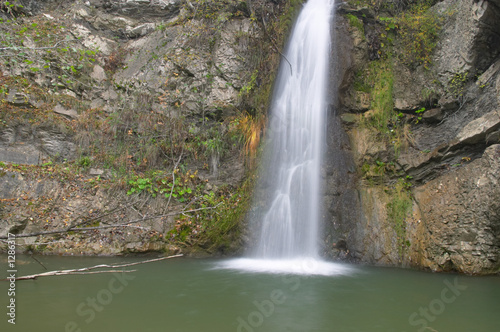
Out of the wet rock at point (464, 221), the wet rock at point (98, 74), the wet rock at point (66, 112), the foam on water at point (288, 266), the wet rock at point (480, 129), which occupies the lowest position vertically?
the foam on water at point (288, 266)

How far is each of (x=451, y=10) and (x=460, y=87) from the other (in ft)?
7.59

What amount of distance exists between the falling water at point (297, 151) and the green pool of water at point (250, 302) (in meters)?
1.18

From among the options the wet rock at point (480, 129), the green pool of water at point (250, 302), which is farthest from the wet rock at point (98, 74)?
the wet rock at point (480, 129)

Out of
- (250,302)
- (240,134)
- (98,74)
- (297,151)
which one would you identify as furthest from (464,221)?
(98,74)

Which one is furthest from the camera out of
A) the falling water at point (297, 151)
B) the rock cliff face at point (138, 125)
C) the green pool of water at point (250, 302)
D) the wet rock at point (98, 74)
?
the wet rock at point (98, 74)

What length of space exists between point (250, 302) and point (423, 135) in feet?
20.0

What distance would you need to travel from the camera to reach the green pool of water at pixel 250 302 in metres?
3.26

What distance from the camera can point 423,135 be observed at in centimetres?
767

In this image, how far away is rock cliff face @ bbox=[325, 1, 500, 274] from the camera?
6039mm

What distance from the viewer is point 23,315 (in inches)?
126

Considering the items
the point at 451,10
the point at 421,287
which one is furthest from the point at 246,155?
the point at 451,10

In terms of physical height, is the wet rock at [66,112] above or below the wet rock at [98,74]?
below

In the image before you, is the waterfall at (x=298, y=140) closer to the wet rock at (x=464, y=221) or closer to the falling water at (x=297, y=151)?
the falling water at (x=297, y=151)

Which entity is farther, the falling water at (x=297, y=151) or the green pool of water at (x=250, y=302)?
the falling water at (x=297, y=151)
